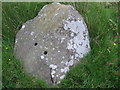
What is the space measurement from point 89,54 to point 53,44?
695mm

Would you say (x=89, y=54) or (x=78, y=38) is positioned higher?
(x=78, y=38)

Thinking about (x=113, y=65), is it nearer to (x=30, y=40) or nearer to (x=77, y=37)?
(x=77, y=37)

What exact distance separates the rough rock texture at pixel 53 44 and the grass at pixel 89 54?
14 centimetres

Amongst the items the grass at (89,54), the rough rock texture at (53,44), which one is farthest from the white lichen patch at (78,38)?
the grass at (89,54)

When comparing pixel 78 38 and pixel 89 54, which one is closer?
pixel 89 54

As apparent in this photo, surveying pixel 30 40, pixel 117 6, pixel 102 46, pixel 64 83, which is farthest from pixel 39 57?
pixel 117 6

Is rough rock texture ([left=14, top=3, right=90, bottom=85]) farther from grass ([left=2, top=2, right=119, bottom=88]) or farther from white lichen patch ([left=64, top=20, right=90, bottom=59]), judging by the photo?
grass ([left=2, top=2, right=119, bottom=88])

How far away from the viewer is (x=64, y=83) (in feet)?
11.3

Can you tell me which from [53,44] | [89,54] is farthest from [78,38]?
[53,44]

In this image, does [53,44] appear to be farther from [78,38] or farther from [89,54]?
[89,54]

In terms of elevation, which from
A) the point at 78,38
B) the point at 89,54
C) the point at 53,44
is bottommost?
the point at 89,54

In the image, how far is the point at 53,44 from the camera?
3.83 meters

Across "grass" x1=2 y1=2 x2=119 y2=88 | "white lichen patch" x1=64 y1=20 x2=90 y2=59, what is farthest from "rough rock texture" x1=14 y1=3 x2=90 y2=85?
"grass" x1=2 y1=2 x2=119 y2=88

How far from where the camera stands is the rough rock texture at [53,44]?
365 cm
